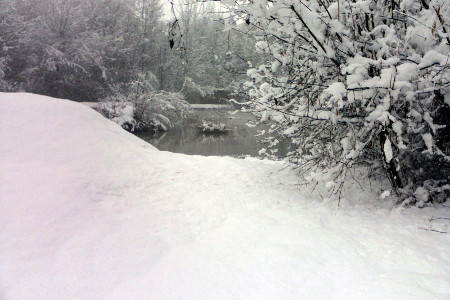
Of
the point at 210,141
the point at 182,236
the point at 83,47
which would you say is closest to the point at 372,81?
the point at 182,236

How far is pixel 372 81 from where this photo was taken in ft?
11.8

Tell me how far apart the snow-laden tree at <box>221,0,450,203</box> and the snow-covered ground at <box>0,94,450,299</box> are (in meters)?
0.73

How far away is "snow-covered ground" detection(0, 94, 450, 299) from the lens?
8.53ft

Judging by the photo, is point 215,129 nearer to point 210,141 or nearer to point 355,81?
point 210,141

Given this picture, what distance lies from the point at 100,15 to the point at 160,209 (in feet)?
92.9

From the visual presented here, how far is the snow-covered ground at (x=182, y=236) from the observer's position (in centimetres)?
260

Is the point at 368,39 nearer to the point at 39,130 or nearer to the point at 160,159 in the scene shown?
the point at 160,159

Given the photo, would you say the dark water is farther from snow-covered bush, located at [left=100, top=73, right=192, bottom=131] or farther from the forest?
the forest

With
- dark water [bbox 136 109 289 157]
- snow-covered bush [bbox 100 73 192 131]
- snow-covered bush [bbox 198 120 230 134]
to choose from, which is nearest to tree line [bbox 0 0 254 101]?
snow-covered bush [bbox 100 73 192 131]

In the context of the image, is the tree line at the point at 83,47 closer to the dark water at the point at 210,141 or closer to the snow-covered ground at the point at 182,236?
the dark water at the point at 210,141

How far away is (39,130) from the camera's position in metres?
5.48

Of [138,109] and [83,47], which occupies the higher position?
[83,47]

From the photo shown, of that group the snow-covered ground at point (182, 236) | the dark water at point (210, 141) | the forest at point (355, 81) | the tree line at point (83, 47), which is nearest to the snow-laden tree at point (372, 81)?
the forest at point (355, 81)

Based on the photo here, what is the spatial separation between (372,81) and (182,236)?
9.51 ft
